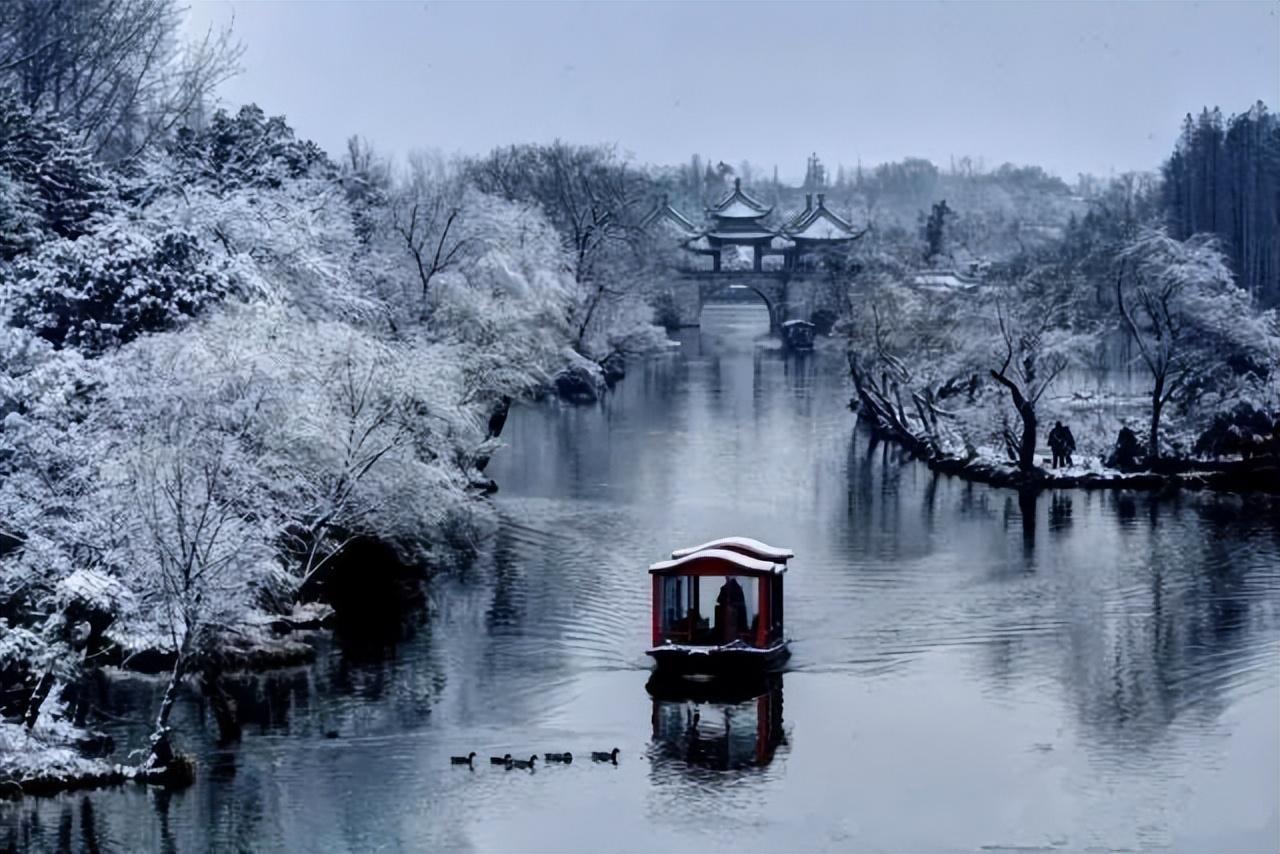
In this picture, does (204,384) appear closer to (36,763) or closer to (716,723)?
(36,763)

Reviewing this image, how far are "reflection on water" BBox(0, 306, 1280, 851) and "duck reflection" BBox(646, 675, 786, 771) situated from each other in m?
0.05

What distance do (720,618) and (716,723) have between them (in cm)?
231

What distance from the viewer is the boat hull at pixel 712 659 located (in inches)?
862

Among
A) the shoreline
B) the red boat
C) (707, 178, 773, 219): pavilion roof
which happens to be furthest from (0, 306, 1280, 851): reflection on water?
(707, 178, 773, 219): pavilion roof

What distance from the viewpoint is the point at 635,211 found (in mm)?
78625

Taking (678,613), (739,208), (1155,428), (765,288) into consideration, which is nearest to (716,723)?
(678,613)

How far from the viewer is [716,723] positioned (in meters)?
20.4

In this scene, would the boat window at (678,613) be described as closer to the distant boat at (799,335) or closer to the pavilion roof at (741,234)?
the distant boat at (799,335)

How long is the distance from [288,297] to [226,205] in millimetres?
3269

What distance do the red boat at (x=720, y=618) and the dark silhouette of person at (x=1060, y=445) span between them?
625 inches

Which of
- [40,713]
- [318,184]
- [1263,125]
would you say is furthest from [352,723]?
[1263,125]

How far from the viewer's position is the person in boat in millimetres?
22438

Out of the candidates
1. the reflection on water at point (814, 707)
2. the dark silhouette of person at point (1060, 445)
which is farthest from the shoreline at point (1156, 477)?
the reflection on water at point (814, 707)

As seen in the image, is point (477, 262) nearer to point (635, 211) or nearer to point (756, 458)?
point (756, 458)
